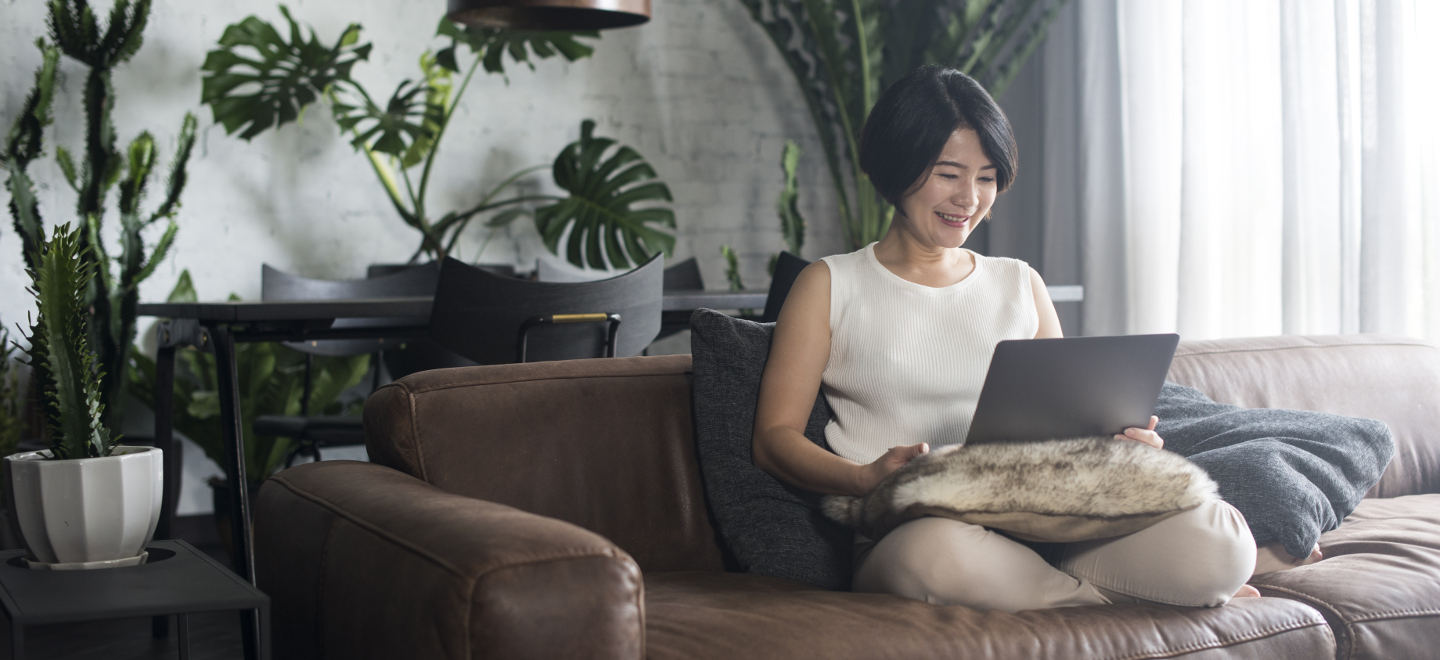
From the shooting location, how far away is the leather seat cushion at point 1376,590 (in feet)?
4.46

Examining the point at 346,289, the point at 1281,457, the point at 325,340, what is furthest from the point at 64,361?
the point at 346,289

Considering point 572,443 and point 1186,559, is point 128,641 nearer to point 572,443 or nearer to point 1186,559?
point 572,443

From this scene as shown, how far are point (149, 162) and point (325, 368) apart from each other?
866mm

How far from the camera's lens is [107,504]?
127 centimetres

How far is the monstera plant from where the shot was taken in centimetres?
349

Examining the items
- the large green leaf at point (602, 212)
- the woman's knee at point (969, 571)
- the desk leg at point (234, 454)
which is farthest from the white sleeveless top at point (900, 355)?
the large green leaf at point (602, 212)

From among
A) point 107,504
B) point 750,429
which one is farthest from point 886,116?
point 107,504

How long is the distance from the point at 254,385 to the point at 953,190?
8.53 ft

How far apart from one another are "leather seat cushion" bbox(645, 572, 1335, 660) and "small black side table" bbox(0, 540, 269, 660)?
1.41 feet

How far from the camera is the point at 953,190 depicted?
5.32 feet

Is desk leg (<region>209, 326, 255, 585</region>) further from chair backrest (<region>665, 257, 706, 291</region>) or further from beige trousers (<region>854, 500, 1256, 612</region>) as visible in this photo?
Result: chair backrest (<region>665, 257, 706, 291</region>)

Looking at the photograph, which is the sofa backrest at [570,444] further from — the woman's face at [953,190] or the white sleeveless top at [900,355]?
the woman's face at [953,190]

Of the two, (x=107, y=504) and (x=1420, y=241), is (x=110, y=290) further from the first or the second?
(x=1420, y=241)

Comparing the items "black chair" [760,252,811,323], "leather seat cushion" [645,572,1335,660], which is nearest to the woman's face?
"leather seat cushion" [645,572,1335,660]
